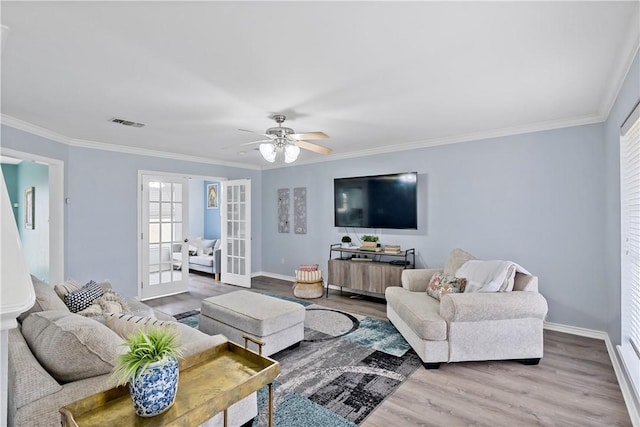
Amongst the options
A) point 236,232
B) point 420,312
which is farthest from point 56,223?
point 420,312

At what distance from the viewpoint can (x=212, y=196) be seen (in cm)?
823

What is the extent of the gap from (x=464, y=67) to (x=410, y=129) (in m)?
1.70

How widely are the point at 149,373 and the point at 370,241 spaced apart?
4.06 meters

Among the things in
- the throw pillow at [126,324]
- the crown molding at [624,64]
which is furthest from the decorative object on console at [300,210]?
the crown molding at [624,64]

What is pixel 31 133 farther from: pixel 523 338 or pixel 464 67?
pixel 523 338

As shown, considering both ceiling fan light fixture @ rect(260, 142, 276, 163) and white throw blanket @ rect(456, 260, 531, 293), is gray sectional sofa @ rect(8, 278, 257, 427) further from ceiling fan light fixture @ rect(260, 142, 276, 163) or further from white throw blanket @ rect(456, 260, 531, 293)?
white throw blanket @ rect(456, 260, 531, 293)

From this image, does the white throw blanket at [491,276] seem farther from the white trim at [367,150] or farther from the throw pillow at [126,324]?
the throw pillow at [126,324]

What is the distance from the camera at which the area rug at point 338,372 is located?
2.20 metres

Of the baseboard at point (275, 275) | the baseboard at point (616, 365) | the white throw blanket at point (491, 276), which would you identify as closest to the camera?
the baseboard at point (616, 365)

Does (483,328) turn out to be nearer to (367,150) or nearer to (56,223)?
(367,150)

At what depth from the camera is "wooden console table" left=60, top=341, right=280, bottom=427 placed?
1.18 metres

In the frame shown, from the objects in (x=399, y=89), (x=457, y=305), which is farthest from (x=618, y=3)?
(x=457, y=305)

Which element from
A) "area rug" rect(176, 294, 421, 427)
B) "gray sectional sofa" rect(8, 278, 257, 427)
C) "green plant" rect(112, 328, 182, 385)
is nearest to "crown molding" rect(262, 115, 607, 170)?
"area rug" rect(176, 294, 421, 427)

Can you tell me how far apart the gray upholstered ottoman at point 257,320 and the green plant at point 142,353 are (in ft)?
5.78
